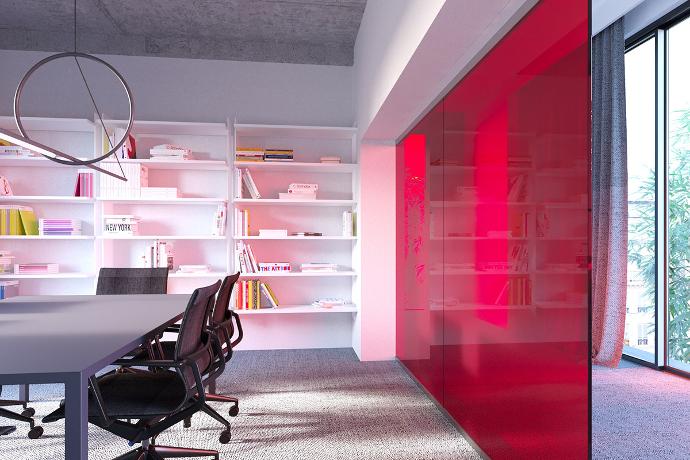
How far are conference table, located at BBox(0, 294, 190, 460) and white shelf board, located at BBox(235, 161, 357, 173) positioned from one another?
1.77 meters

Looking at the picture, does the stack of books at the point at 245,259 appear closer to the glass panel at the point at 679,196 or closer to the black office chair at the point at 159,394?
the black office chair at the point at 159,394

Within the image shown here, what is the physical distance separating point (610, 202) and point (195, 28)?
435 centimetres

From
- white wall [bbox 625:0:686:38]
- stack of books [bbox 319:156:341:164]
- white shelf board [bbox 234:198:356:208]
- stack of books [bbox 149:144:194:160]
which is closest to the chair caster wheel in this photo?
white shelf board [bbox 234:198:356:208]

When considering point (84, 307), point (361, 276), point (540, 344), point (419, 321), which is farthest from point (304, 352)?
point (540, 344)

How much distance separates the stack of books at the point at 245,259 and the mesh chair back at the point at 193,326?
2440mm

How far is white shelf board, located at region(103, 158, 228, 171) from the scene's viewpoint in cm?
468

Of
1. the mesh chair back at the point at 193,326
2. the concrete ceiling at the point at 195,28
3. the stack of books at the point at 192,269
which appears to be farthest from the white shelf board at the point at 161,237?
the mesh chair back at the point at 193,326

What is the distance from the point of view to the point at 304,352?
5.05 m

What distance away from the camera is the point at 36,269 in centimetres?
466

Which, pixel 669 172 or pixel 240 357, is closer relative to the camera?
pixel 669 172

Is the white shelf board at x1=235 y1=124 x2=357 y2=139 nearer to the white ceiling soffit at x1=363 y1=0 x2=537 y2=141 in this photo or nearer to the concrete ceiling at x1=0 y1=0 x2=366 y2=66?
the concrete ceiling at x1=0 y1=0 x2=366 y2=66

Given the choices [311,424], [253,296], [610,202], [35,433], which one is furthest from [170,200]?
[610,202]

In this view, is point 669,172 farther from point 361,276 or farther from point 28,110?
point 28,110

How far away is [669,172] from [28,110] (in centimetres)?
613
